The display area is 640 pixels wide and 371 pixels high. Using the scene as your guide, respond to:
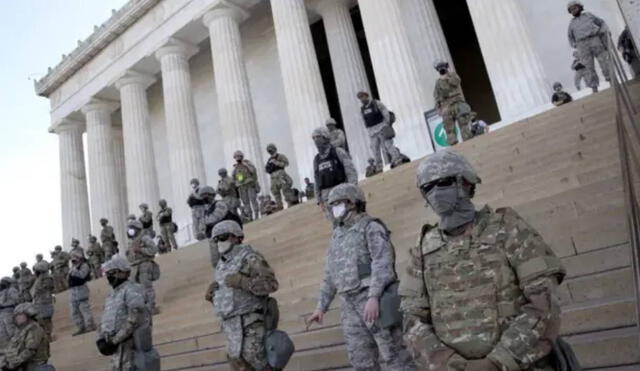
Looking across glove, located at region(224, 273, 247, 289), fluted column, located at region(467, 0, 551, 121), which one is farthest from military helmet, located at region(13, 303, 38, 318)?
fluted column, located at region(467, 0, 551, 121)

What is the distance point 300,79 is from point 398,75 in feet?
11.8

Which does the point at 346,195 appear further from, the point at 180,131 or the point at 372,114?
the point at 180,131

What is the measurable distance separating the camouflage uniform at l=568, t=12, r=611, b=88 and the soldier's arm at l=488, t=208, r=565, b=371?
8254 millimetres

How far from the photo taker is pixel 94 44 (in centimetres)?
2339

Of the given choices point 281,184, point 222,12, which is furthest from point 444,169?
point 222,12

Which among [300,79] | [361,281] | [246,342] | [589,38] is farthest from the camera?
[300,79]

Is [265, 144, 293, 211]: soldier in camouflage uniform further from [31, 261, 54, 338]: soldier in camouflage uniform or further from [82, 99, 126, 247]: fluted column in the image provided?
[82, 99, 126, 247]: fluted column

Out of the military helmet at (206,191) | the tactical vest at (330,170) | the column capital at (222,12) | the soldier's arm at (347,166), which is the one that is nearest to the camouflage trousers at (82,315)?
the military helmet at (206,191)

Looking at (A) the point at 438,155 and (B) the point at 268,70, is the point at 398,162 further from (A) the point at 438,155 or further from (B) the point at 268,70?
(B) the point at 268,70

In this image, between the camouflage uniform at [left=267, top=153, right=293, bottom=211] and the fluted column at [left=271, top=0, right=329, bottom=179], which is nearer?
the camouflage uniform at [left=267, top=153, right=293, bottom=211]

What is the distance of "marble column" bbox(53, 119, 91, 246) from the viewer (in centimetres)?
2381

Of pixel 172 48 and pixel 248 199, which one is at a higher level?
pixel 172 48

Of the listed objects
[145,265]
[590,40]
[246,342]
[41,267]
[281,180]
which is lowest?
[246,342]

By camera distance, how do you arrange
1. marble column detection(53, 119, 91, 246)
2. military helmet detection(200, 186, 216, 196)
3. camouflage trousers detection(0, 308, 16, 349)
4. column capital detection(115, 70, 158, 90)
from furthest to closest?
marble column detection(53, 119, 91, 246) → column capital detection(115, 70, 158, 90) → camouflage trousers detection(0, 308, 16, 349) → military helmet detection(200, 186, 216, 196)
